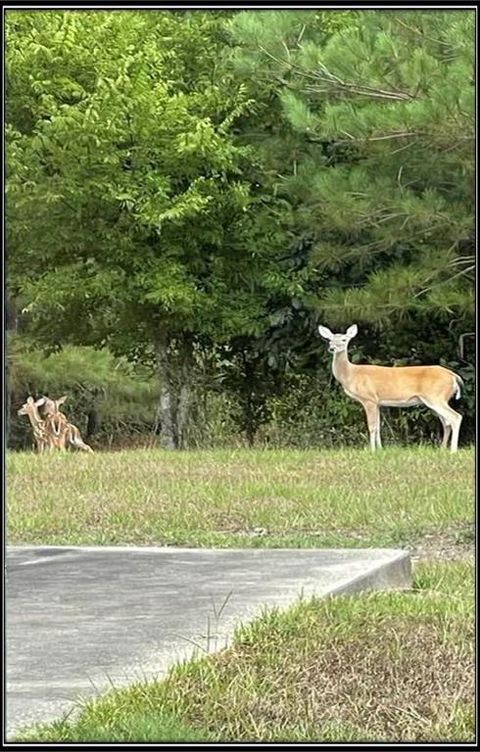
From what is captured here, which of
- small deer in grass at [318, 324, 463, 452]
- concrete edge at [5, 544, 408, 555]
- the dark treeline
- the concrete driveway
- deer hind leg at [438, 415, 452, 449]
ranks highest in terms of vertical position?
the dark treeline

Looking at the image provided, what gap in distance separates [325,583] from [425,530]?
2326mm

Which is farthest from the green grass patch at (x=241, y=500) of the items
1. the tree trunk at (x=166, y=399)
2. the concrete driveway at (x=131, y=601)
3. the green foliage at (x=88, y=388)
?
the green foliage at (x=88, y=388)

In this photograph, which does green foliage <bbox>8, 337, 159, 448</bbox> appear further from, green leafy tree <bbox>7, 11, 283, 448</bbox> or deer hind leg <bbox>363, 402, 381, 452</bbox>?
deer hind leg <bbox>363, 402, 381, 452</bbox>

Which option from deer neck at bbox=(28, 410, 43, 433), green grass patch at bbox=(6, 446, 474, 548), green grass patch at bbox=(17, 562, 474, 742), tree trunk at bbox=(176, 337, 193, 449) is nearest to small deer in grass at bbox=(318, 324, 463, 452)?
green grass patch at bbox=(6, 446, 474, 548)

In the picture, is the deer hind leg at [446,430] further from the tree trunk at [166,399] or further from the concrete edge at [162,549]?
the concrete edge at [162,549]

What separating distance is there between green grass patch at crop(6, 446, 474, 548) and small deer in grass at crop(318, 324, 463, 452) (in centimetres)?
196

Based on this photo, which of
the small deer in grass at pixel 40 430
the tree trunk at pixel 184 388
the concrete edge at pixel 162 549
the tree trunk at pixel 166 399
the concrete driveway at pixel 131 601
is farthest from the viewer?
the tree trunk at pixel 184 388

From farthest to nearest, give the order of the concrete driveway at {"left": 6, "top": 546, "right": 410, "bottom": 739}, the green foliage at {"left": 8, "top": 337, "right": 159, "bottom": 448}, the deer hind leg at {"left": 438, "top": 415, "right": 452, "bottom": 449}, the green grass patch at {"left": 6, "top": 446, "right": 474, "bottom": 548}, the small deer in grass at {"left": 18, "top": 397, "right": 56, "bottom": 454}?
the green foliage at {"left": 8, "top": 337, "right": 159, "bottom": 448}
the small deer in grass at {"left": 18, "top": 397, "right": 56, "bottom": 454}
the deer hind leg at {"left": 438, "top": 415, "right": 452, "bottom": 449}
the green grass patch at {"left": 6, "top": 446, "right": 474, "bottom": 548}
the concrete driveway at {"left": 6, "top": 546, "right": 410, "bottom": 739}

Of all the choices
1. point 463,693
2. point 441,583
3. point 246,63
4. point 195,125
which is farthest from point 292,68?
point 463,693

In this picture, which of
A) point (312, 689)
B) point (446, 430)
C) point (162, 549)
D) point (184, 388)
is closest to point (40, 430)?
point (184, 388)

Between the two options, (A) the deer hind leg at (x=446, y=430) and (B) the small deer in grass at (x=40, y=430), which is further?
(B) the small deer in grass at (x=40, y=430)

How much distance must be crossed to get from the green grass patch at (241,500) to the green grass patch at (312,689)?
250 centimetres

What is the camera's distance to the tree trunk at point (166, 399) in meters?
16.8

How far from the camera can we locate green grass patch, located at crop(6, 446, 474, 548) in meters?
7.41
